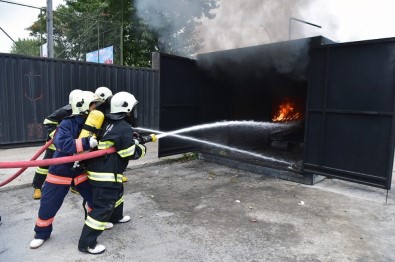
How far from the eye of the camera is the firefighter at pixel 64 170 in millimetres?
3232

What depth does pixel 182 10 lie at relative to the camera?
820 centimetres

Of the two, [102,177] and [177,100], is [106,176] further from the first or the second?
[177,100]

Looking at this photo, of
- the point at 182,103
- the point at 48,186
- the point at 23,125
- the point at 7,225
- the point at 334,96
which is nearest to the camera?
the point at 48,186

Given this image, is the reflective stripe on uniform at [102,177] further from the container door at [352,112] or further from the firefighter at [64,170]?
the container door at [352,112]

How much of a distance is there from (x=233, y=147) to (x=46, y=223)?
6.36 meters

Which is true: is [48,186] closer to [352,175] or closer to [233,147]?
Result: [352,175]

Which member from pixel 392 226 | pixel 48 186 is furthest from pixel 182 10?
pixel 392 226

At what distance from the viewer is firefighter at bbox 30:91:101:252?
3.23m

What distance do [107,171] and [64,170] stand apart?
535mm

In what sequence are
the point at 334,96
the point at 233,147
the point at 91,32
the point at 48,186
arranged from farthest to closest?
the point at 91,32, the point at 233,147, the point at 334,96, the point at 48,186

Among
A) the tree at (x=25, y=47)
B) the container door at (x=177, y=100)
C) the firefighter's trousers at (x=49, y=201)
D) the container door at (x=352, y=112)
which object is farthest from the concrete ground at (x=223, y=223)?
the tree at (x=25, y=47)

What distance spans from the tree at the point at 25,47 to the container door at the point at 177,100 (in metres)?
7.42

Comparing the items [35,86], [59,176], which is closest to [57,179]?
[59,176]

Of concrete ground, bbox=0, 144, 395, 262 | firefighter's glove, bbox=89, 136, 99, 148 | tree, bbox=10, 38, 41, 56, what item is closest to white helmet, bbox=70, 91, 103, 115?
firefighter's glove, bbox=89, 136, 99, 148
